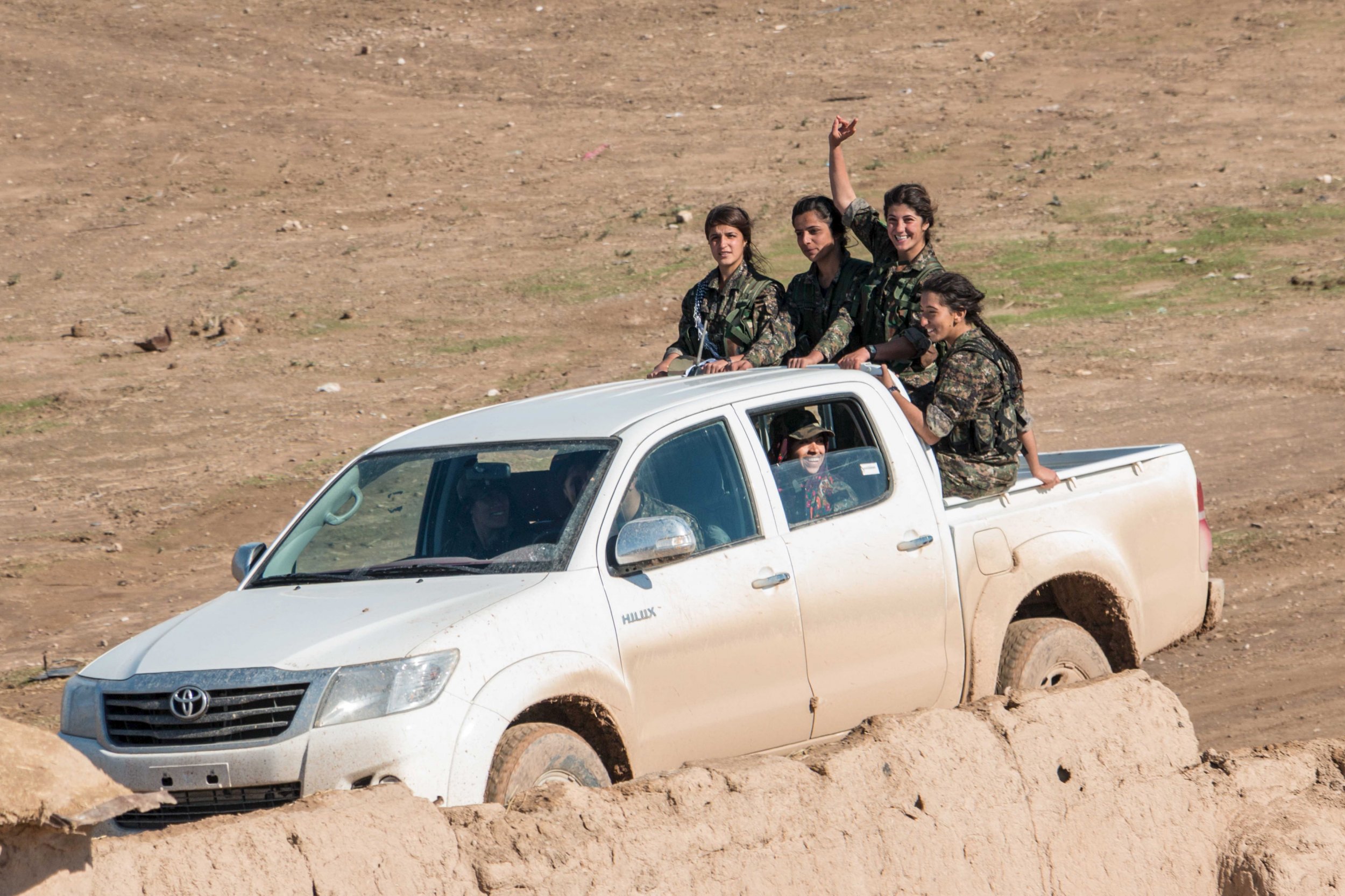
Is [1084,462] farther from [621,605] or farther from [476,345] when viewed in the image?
[476,345]

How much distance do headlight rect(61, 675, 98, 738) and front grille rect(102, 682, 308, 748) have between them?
A: 120 mm

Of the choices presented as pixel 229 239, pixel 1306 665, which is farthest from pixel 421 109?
pixel 1306 665

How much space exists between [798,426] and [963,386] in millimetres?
790

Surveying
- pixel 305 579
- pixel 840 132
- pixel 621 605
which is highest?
pixel 840 132

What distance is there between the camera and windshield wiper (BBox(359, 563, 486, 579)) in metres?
5.35

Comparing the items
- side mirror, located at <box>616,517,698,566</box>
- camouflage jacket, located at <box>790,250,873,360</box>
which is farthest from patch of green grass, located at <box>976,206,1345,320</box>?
side mirror, located at <box>616,517,698,566</box>

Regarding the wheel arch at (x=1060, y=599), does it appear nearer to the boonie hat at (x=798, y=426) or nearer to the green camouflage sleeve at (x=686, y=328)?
the boonie hat at (x=798, y=426)

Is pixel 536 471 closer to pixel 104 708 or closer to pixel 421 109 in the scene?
pixel 104 708

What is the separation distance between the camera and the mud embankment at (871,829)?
3.71m

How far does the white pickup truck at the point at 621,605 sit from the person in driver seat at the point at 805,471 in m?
0.02

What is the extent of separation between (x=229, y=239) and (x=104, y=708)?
697 inches

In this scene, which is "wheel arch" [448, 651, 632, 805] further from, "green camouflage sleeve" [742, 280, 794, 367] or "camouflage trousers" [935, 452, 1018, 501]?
"green camouflage sleeve" [742, 280, 794, 367]

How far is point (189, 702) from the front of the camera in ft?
15.4

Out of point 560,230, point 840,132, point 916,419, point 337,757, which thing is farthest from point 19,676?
point 560,230
